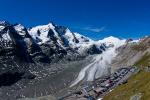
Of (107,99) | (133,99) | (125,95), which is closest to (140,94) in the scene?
(133,99)

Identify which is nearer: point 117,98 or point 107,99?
point 117,98

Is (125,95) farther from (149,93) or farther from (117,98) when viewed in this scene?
(149,93)

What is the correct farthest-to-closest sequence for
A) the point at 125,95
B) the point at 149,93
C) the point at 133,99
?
the point at 125,95 < the point at 133,99 < the point at 149,93

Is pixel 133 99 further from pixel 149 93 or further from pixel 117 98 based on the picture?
pixel 117 98

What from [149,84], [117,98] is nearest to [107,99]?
[117,98]

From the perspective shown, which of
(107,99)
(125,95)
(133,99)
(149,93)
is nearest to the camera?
(149,93)

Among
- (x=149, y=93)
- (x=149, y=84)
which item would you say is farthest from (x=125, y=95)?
(x=149, y=93)

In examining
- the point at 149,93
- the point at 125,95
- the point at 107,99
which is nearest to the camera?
the point at 149,93

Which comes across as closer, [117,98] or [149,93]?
[149,93]
